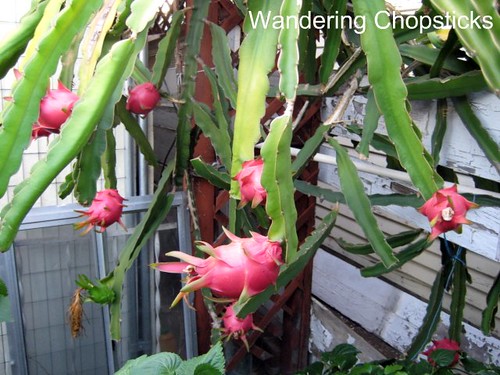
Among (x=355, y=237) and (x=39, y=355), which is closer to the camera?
(x=39, y=355)

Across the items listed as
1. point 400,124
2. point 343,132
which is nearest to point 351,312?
point 343,132

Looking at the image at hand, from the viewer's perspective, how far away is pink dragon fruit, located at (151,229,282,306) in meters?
0.73

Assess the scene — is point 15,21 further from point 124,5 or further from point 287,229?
point 287,229

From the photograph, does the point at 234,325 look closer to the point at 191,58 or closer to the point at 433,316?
the point at 433,316

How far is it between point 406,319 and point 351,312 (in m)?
0.33

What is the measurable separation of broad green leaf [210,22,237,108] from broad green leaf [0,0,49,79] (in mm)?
475

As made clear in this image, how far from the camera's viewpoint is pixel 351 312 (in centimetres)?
222

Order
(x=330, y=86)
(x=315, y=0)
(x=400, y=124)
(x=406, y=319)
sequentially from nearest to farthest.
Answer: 1. (x=400, y=124)
2. (x=330, y=86)
3. (x=315, y=0)
4. (x=406, y=319)

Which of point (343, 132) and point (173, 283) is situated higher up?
point (343, 132)

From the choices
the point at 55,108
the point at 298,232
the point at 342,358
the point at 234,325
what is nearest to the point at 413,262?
the point at 298,232

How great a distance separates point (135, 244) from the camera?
1469 mm

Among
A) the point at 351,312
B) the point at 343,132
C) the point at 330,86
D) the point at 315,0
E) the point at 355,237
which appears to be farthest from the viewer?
the point at 355,237

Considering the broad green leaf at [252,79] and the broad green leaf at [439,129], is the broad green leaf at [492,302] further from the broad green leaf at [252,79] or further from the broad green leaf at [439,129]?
the broad green leaf at [252,79]

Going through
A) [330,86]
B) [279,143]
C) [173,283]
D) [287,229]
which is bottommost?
[173,283]
